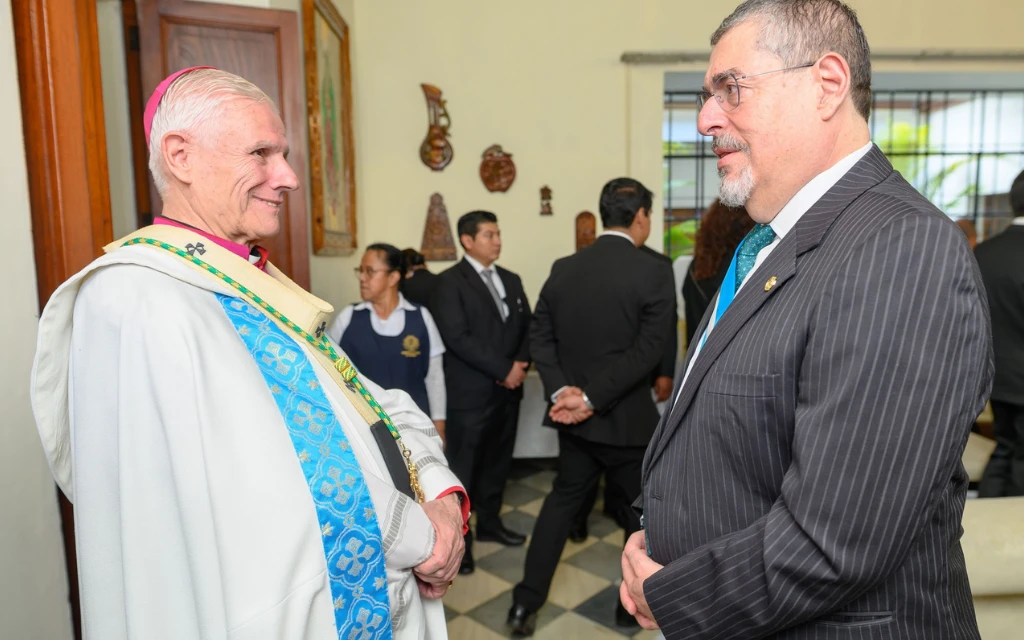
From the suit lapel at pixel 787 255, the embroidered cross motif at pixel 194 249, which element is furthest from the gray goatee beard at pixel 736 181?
the embroidered cross motif at pixel 194 249

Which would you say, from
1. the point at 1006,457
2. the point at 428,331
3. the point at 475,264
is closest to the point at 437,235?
the point at 475,264

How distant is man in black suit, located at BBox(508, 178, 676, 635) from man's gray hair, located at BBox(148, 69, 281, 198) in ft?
5.92

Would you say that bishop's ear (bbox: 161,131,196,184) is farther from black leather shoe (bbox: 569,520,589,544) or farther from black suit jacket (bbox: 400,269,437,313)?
black leather shoe (bbox: 569,520,589,544)

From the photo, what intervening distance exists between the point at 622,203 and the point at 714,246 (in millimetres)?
526

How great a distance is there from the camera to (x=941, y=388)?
2.71 feet

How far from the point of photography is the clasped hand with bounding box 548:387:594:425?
278 cm

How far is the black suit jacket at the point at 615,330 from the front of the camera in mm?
2756

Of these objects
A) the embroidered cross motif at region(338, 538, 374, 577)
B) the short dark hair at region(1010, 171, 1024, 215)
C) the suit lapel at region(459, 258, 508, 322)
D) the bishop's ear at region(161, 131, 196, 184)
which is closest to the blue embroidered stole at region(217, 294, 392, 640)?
the embroidered cross motif at region(338, 538, 374, 577)

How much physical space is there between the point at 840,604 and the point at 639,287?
1.90 metres

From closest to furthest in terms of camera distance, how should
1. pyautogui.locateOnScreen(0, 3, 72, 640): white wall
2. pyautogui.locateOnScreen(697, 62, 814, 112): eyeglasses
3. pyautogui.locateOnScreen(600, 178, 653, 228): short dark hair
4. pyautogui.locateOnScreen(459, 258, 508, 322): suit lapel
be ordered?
pyautogui.locateOnScreen(697, 62, 814, 112): eyeglasses < pyautogui.locateOnScreen(0, 3, 72, 640): white wall < pyautogui.locateOnScreen(600, 178, 653, 228): short dark hair < pyautogui.locateOnScreen(459, 258, 508, 322): suit lapel

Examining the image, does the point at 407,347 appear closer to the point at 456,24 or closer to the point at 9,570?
the point at 9,570

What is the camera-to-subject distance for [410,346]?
3312 millimetres

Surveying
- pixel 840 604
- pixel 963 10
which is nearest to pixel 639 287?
pixel 840 604

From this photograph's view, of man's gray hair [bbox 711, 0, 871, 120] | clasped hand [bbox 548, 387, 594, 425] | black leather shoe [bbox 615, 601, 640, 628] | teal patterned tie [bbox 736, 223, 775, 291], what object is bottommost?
black leather shoe [bbox 615, 601, 640, 628]
